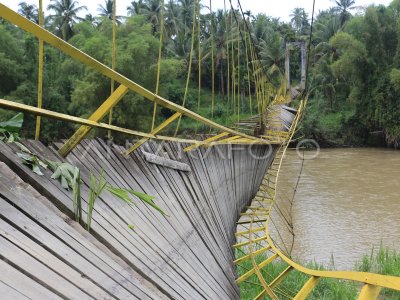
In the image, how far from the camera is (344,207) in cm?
905

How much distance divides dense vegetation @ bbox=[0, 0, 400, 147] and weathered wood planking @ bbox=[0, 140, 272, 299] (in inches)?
344

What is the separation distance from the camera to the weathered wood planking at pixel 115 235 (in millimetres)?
1003

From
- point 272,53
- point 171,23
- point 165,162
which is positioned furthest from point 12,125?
point 171,23

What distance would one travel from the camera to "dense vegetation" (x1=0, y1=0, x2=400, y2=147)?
15.0 meters

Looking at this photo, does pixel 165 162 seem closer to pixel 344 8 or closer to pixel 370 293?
pixel 370 293

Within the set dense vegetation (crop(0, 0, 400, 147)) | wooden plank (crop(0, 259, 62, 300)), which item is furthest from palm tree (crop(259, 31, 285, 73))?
wooden plank (crop(0, 259, 62, 300))

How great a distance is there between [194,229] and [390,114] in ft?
62.6

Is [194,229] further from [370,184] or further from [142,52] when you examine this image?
[142,52]

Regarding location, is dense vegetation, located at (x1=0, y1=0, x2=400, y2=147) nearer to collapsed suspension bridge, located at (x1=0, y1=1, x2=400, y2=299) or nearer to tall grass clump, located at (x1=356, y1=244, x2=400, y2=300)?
tall grass clump, located at (x1=356, y1=244, x2=400, y2=300)

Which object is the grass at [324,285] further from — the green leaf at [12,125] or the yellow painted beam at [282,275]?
the green leaf at [12,125]

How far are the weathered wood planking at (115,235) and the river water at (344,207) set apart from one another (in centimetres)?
385

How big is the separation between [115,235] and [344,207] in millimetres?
8368

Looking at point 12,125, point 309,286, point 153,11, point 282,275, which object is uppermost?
point 153,11

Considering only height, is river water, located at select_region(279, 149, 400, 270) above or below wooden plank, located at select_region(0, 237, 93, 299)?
below
